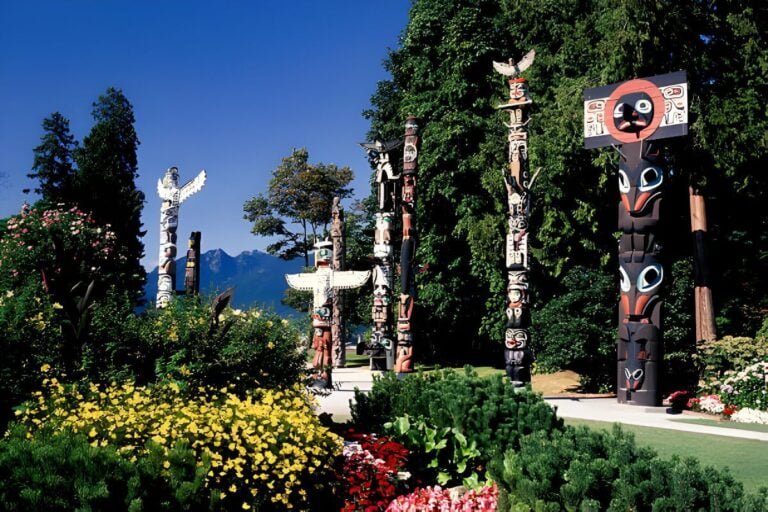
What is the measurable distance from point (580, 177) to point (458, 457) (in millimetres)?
19309

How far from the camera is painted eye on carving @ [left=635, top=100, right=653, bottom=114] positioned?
17422 millimetres

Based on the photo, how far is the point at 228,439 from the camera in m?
6.55

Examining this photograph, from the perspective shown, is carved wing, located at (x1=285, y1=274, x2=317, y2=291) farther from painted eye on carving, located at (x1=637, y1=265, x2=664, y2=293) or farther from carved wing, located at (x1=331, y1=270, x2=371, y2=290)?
painted eye on carving, located at (x1=637, y1=265, x2=664, y2=293)

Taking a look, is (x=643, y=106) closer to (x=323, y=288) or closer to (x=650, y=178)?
(x=650, y=178)

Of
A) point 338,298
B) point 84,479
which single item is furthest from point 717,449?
point 338,298

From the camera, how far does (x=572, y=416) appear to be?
48.8ft

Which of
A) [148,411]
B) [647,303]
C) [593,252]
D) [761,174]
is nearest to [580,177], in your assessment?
[593,252]

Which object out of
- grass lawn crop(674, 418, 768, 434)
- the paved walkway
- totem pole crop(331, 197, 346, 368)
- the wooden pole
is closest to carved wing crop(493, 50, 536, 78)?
the wooden pole

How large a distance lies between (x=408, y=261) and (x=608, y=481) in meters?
18.4

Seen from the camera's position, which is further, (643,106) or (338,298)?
(338,298)

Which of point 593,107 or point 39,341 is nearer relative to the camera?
point 39,341

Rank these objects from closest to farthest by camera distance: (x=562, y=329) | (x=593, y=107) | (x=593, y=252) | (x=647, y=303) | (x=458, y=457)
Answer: (x=458, y=457) → (x=647, y=303) → (x=593, y=107) → (x=562, y=329) → (x=593, y=252)

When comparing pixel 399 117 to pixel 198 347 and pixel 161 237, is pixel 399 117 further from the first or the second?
pixel 198 347

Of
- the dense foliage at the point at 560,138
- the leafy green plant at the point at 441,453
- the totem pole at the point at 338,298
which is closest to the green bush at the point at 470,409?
the leafy green plant at the point at 441,453
